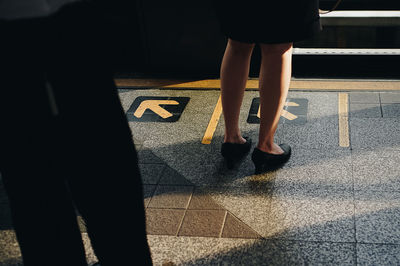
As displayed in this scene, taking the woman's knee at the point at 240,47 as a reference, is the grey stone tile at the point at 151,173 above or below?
below

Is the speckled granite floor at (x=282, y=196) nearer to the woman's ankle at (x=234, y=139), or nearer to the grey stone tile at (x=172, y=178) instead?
the grey stone tile at (x=172, y=178)

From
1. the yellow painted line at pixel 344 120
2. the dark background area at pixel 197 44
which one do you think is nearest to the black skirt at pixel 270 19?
the yellow painted line at pixel 344 120

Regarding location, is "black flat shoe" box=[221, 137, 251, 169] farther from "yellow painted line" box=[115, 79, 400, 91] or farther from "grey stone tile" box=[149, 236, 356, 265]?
"yellow painted line" box=[115, 79, 400, 91]

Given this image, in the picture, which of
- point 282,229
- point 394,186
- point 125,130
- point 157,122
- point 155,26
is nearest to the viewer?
point 125,130

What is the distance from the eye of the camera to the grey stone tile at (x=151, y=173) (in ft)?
8.34

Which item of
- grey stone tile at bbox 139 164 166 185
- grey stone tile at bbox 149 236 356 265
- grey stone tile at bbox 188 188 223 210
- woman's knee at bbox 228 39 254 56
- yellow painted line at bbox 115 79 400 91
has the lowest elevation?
yellow painted line at bbox 115 79 400 91

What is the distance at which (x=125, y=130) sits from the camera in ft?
4.48

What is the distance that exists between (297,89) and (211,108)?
64cm

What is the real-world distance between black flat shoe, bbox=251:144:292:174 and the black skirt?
0.60m

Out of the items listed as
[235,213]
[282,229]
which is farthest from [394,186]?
[235,213]

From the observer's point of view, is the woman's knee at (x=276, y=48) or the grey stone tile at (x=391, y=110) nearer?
the woman's knee at (x=276, y=48)

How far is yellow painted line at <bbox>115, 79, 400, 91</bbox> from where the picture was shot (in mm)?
3426

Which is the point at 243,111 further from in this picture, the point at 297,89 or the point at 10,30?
the point at 10,30

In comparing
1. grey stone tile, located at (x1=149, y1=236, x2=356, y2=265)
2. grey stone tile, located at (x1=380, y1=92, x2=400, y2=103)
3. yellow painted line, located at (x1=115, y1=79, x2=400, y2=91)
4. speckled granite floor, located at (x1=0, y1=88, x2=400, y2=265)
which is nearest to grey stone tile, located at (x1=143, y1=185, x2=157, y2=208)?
speckled granite floor, located at (x1=0, y1=88, x2=400, y2=265)
